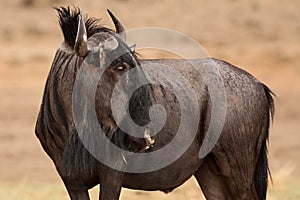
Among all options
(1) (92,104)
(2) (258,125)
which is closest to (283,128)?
(2) (258,125)

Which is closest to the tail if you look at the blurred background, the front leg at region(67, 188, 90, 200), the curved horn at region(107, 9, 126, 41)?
the curved horn at region(107, 9, 126, 41)

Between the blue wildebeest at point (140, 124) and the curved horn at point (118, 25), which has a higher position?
the curved horn at point (118, 25)

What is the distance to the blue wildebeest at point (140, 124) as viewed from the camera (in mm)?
7840

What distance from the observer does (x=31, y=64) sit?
25.5m

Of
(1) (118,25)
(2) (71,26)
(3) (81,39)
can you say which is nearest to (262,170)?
(1) (118,25)

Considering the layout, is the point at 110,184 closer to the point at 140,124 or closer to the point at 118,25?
the point at 140,124

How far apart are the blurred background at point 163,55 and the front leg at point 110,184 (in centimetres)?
348

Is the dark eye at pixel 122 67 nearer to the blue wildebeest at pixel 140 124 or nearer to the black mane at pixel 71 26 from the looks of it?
the blue wildebeest at pixel 140 124

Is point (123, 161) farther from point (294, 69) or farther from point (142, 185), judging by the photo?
point (294, 69)

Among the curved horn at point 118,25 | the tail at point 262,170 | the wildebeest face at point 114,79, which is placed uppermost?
the curved horn at point 118,25

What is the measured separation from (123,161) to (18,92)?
15011 mm

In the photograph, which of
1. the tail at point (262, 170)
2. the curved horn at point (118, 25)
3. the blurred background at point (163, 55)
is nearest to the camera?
the curved horn at point (118, 25)

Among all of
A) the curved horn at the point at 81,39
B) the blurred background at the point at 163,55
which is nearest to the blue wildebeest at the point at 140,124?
the curved horn at the point at 81,39

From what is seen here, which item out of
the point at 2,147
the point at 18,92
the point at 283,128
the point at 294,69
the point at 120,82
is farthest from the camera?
the point at 294,69
